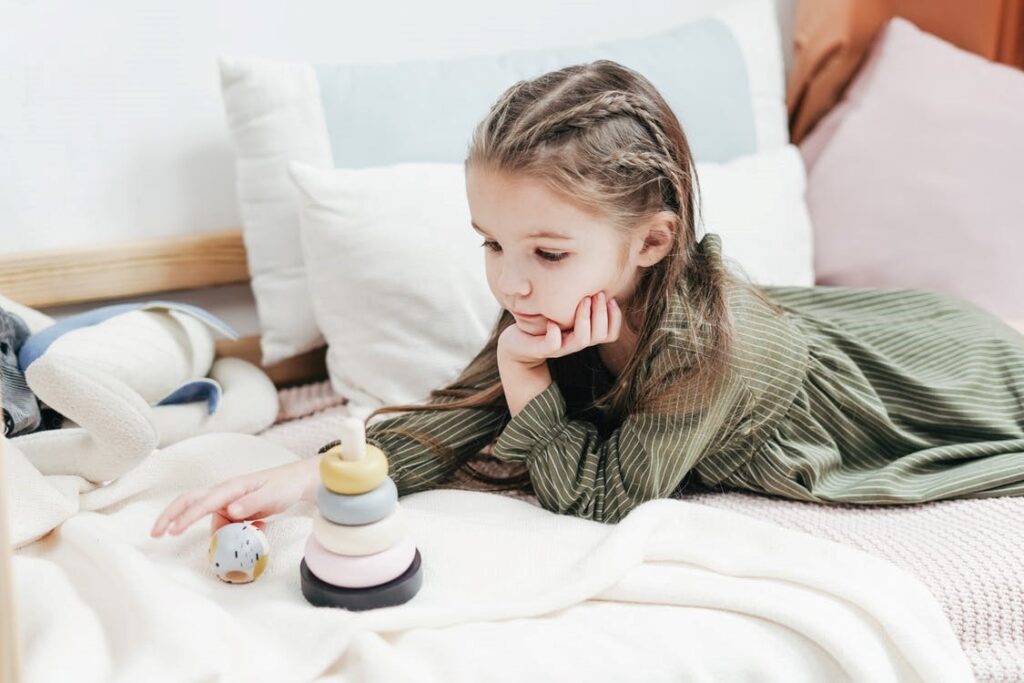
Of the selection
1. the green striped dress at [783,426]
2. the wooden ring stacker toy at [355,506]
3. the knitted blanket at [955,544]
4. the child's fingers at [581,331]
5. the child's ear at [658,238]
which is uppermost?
the child's ear at [658,238]

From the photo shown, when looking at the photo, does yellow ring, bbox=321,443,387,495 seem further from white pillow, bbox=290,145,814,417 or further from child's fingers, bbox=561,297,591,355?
white pillow, bbox=290,145,814,417

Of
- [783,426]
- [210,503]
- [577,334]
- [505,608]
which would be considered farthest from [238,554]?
[783,426]

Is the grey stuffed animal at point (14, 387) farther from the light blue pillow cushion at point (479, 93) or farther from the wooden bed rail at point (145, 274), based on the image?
the light blue pillow cushion at point (479, 93)

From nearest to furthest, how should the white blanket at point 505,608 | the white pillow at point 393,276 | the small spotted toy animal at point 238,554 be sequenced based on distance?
the white blanket at point 505,608 < the small spotted toy animal at point 238,554 < the white pillow at point 393,276

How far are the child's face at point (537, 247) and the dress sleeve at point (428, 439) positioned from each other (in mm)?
159

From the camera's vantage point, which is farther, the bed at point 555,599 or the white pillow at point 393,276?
the white pillow at point 393,276

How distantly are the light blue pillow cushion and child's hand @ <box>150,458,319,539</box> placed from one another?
49 cm

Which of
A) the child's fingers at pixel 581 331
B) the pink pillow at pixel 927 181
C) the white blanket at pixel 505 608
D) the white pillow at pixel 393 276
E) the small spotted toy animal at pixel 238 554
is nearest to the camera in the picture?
the white blanket at pixel 505 608

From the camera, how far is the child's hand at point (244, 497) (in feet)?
3.01

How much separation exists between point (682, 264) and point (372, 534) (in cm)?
41

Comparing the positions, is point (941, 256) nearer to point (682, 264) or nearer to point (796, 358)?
point (796, 358)

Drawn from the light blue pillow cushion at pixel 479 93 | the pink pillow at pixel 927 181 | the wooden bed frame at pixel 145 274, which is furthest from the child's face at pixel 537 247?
the pink pillow at pixel 927 181

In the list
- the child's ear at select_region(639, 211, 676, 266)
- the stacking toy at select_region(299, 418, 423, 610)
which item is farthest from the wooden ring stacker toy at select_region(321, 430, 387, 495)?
the child's ear at select_region(639, 211, 676, 266)

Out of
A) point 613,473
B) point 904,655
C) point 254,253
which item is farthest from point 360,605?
point 254,253
